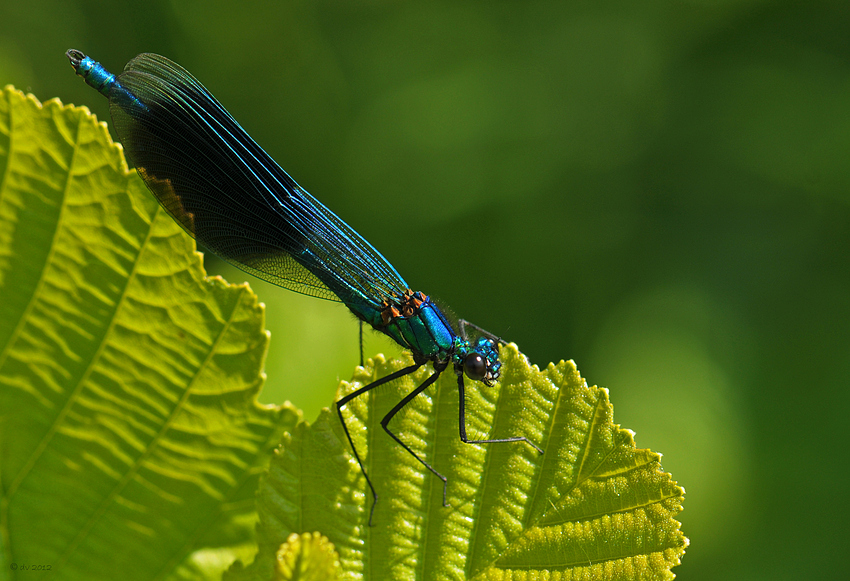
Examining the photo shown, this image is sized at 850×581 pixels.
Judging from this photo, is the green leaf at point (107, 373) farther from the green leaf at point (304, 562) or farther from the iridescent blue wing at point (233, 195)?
the iridescent blue wing at point (233, 195)

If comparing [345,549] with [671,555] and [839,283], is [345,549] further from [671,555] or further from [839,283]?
[839,283]

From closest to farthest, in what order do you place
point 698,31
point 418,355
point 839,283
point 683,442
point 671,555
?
point 671,555 → point 418,355 → point 683,442 → point 839,283 → point 698,31

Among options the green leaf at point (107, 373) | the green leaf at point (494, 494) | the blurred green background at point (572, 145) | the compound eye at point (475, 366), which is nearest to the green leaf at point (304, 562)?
the green leaf at point (494, 494)

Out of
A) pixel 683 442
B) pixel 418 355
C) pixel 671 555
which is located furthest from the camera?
pixel 683 442

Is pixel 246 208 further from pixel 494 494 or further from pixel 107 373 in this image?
pixel 494 494

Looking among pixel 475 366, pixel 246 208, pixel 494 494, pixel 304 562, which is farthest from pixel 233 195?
pixel 304 562

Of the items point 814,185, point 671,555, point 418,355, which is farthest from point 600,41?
point 671,555

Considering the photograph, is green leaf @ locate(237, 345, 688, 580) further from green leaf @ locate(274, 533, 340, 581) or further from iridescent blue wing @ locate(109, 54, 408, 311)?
iridescent blue wing @ locate(109, 54, 408, 311)
